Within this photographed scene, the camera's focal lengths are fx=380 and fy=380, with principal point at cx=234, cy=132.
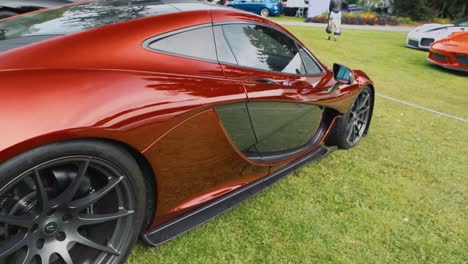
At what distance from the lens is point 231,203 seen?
241 centimetres

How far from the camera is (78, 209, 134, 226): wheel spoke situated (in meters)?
1.75

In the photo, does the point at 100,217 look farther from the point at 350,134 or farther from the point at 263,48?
the point at 350,134

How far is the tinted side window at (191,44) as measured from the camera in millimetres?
1968

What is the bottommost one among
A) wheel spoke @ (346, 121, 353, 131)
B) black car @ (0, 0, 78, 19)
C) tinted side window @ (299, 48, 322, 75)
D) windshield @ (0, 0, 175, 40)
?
wheel spoke @ (346, 121, 353, 131)

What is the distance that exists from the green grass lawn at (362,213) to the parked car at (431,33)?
6737 millimetres

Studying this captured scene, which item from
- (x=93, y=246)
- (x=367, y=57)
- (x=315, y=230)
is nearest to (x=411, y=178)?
(x=315, y=230)

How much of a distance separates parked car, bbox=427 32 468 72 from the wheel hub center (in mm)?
8819

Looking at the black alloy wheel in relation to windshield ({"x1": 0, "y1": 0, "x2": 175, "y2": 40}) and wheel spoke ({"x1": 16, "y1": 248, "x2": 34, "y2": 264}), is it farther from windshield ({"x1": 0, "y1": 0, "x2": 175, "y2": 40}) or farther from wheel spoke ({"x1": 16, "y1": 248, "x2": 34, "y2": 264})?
wheel spoke ({"x1": 16, "y1": 248, "x2": 34, "y2": 264})

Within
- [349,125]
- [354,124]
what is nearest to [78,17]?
[349,125]

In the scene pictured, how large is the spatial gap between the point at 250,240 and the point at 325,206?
2.47 feet

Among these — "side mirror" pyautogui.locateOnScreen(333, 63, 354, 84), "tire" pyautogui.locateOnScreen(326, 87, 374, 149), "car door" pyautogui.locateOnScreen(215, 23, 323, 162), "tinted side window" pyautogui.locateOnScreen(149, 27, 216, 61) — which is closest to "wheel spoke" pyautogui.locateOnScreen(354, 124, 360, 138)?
"tire" pyautogui.locateOnScreen(326, 87, 374, 149)

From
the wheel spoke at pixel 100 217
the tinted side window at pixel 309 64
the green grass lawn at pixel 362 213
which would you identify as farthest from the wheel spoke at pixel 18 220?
the tinted side window at pixel 309 64

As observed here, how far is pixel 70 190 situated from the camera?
162 centimetres

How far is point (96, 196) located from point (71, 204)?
0.11 m
